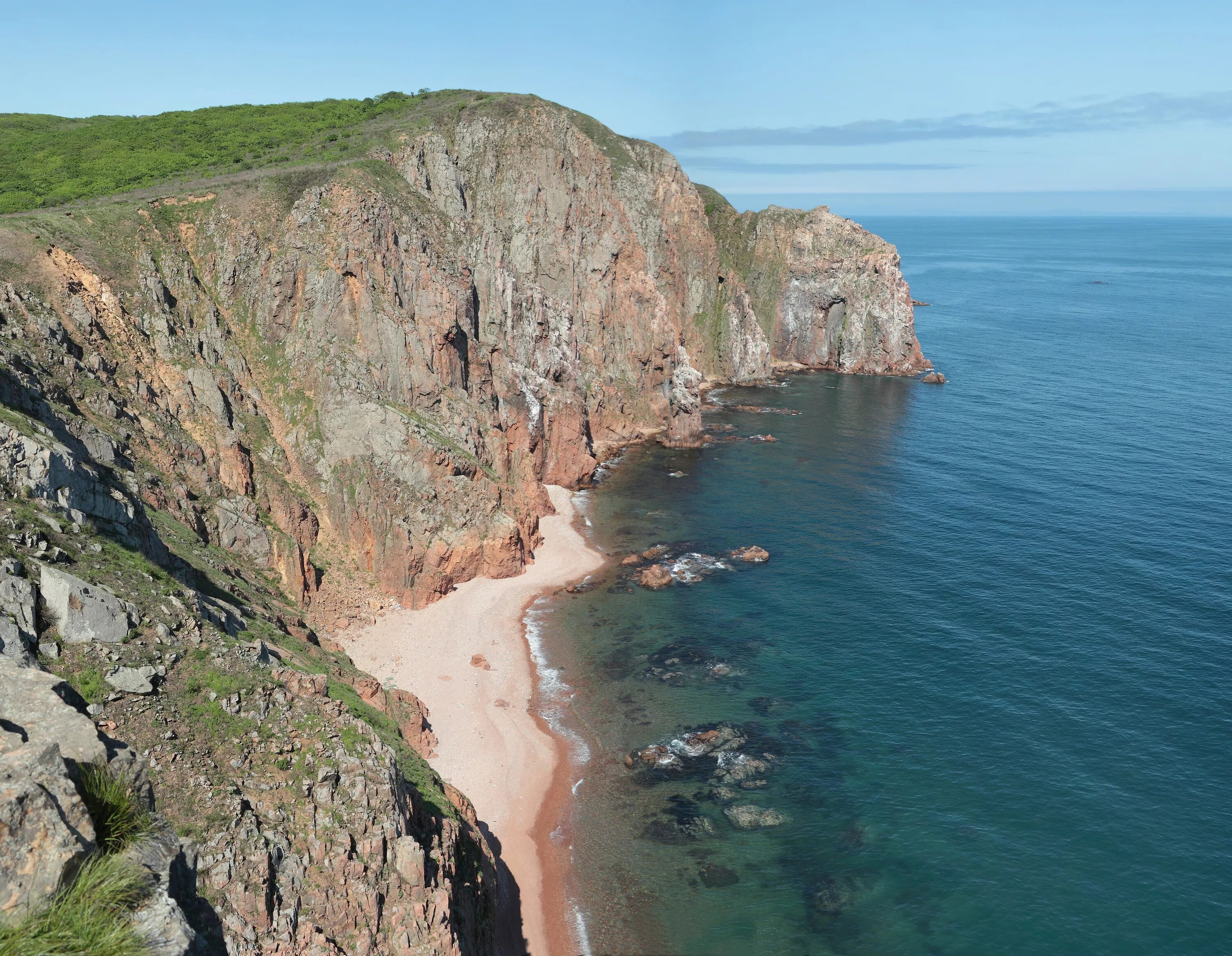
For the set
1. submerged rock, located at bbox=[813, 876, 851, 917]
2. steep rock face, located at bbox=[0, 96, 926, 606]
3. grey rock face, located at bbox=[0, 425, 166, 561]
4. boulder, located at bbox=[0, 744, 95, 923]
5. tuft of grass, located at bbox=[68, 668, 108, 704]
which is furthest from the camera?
steep rock face, located at bbox=[0, 96, 926, 606]

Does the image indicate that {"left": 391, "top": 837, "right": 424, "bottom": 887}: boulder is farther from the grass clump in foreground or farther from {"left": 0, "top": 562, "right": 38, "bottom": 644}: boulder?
the grass clump in foreground

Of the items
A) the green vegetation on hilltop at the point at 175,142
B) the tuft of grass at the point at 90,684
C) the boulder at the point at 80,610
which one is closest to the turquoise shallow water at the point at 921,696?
the tuft of grass at the point at 90,684

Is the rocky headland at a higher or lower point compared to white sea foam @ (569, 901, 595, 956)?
higher

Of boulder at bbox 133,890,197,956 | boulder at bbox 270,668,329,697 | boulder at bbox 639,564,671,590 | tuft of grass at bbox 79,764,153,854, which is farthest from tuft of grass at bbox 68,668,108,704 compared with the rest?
boulder at bbox 639,564,671,590

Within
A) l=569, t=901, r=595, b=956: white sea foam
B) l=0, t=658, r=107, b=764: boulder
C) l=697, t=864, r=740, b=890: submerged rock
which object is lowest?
l=569, t=901, r=595, b=956: white sea foam

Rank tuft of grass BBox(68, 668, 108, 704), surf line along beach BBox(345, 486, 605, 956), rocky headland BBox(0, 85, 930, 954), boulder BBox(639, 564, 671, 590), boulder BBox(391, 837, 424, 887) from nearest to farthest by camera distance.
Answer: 1. rocky headland BBox(0, 85, 930, 954)
2. tuft of grass BBox(68, 668, 108, 704)
3. boulder BBox(391, 837, 424, 887)
4. surf line along beach BBox(345, 486, 605, 956)
5. boulder BBox(639, 564, 671, 590)

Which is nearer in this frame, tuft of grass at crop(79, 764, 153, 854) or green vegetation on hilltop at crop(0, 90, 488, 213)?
tuft of grass at crop(79, 764, 153, 854)

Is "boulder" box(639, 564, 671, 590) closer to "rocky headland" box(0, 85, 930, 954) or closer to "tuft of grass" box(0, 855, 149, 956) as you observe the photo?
"rocky headland" box(0, 85, 930, 954)
